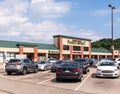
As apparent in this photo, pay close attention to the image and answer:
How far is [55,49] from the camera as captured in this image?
85500 mm

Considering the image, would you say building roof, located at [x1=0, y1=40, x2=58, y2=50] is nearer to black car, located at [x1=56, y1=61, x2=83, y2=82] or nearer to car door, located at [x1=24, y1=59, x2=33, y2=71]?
car door, located at [x1=24, y1=59, x2=33, y2=71]

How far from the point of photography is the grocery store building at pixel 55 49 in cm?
6894

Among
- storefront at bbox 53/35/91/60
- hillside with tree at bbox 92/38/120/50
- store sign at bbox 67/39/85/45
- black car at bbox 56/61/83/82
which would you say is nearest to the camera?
black car at bbox 56/61/83/82

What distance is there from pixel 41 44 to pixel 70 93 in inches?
2662

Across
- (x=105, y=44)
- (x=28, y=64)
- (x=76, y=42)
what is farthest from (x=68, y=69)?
(x=105, y=44)

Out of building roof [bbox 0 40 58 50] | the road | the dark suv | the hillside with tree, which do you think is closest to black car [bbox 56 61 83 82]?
the road

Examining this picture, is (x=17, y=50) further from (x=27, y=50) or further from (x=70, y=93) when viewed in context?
(x=70, y=93)

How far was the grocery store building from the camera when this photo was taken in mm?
68938

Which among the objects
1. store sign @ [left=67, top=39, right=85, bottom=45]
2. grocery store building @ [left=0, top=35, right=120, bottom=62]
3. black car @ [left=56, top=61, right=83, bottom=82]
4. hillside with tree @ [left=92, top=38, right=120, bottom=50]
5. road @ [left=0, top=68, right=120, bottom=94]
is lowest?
road @ [left=0, top=68, right=120, bottom=94]

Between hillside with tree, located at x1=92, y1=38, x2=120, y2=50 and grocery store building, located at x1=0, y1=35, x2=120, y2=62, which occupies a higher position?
hillside with tree, located at x1=92, y1=38, x2=120, y2=50

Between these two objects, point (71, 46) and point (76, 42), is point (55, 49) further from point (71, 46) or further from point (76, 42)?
point (76, 42)

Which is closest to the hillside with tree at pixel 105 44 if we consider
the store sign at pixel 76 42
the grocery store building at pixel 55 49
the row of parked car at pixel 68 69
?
the grocery store building at pixel 55 49

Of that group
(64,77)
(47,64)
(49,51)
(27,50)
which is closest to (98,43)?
(49,51)

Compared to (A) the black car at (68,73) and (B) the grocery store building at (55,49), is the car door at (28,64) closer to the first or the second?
(A) the black car at (68,73)
